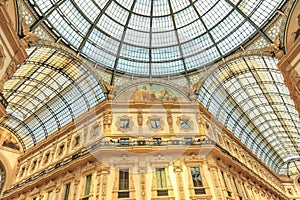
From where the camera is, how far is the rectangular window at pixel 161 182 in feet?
67.4

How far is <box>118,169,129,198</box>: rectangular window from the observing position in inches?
800

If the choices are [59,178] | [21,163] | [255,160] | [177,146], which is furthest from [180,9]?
[21,163]

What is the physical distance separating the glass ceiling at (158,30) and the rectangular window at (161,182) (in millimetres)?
13802

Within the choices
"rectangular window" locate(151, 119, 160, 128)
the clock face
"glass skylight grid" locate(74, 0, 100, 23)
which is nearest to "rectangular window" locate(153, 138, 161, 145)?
"rectangular window" locate(151, 119, 160, 128)

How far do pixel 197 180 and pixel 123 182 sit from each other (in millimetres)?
7125

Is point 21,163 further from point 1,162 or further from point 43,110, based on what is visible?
point 43,110

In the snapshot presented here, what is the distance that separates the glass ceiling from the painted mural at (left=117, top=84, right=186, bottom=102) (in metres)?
2.68

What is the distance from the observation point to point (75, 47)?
86.2 feet

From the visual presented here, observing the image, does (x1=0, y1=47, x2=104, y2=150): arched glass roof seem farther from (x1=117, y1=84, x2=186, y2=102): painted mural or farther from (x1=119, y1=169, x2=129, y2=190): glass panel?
(x1=119, y1=169, x2=129, y2=190): glass panel

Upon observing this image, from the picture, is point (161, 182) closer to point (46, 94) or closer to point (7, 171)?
point (46, 94)

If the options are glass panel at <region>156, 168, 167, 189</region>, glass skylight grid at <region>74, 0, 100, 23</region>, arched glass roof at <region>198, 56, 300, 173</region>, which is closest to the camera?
glass panel at <region>156, 168, 167, 189</region>

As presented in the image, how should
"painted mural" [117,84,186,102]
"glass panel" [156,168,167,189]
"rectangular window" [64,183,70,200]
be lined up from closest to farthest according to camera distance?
1. "glass panel" [156,168,167,189]
2. "rectangular window" [64,183,70,200]
3. "painted mural" [117,84,186,102]

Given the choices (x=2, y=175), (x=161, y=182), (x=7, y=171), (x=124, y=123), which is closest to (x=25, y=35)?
(x=124, y=123)

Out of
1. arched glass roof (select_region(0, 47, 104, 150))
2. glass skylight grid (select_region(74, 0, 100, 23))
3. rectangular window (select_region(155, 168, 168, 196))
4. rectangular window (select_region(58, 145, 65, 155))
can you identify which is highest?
glass skylight grid (select_region(74, 0, 100, 23))
